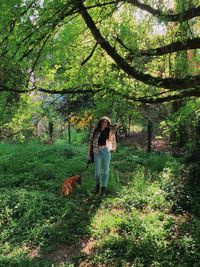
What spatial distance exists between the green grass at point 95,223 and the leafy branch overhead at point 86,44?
2484 millimetres

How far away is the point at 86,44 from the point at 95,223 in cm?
412

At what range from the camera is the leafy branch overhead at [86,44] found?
Result: 5715 mm

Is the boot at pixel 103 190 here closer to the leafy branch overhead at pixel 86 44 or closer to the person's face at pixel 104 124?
the person's face at pixel 104 124

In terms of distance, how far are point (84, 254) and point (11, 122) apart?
2903mm

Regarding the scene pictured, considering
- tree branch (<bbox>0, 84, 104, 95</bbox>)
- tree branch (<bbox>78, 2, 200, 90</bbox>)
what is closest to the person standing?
tree branch (<bbox>0, 84, 104, 95</bbox>)

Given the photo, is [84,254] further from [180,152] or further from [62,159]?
[180,152]

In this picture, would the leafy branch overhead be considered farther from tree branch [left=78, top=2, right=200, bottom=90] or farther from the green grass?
the green grass

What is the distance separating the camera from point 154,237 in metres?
7.64

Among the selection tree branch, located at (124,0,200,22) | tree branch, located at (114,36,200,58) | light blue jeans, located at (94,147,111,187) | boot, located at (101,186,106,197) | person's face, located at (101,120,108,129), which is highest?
tree branch, located at (124,0,200,22)

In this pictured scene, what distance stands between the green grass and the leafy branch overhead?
2.48 metres

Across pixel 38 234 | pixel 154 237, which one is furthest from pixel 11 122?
pixel 154 237

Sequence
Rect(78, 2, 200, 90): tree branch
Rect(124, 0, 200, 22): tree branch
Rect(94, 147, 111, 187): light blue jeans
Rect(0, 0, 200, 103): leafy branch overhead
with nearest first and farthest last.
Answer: Rect(0, 0, 200, 103): leafy branch overhead, Rect(124, 0, 200, 22): tree branch, Rect(78, 2, 200, 90): tree branch, Rect(94, 147, 111, 187): light blue jeans

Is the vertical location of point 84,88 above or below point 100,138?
above

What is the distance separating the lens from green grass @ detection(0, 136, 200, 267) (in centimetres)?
717
